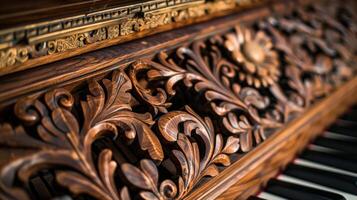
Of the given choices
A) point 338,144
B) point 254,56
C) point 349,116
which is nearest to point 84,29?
point 254,56

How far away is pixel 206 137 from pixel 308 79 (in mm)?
485

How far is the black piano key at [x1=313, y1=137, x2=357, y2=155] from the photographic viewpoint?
3.37 feet

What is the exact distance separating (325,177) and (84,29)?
0.60 metres

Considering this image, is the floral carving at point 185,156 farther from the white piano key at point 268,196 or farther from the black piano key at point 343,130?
the black piano key at point 343,130

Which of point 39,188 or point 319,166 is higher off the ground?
point 39,188

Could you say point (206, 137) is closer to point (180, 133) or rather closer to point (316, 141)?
point (180, 133)

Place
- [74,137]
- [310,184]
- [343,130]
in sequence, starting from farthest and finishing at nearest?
→ [343,130] < [310,184] < [74,137]

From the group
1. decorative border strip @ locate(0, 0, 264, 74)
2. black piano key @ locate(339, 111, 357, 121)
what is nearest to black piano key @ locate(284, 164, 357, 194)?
black piano key @ locate(339, 111, 357, 121)

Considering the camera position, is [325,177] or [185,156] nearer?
[185,156]

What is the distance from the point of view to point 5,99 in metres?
0.59

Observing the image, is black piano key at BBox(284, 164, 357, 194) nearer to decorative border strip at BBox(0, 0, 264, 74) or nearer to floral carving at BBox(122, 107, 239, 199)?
floral carving at BBox(122, 107, 239, 199)

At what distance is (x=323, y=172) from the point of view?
3.06 feet

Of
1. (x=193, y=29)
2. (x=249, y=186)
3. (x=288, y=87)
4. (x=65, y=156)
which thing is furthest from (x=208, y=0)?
(x=65, y=156)

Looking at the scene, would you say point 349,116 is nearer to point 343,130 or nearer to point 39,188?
point 343,130
